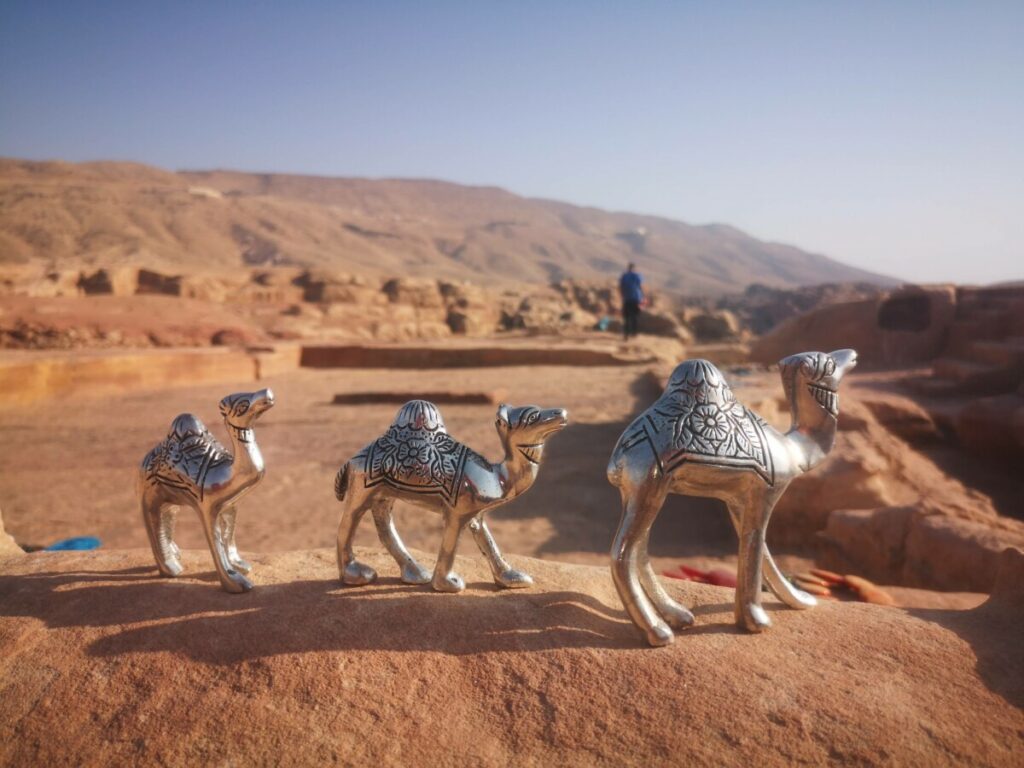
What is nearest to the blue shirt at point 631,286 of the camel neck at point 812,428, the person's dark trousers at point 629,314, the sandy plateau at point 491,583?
the person's dark trousers at point 629,314

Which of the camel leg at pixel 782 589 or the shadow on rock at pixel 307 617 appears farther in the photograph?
the camel leg at pixel 782 589

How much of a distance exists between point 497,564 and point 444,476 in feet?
1.72

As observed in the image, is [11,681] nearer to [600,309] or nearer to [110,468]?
[110,468]

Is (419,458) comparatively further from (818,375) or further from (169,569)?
(818,375)

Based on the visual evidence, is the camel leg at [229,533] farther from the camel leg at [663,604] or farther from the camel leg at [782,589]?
the camel leg at [782,589]

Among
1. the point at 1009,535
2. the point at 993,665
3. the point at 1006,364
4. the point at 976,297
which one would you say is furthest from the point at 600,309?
the point at 993,665

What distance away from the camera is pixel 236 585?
273 centimetres

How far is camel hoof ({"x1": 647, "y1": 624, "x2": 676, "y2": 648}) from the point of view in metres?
2.32

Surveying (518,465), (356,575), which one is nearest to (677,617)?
(518,465)

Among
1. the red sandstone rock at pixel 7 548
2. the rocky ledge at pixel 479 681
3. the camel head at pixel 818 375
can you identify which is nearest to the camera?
the rocky ledge at pixel 479 681

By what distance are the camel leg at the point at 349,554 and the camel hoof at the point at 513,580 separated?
0.54m

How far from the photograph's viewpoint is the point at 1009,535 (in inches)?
180

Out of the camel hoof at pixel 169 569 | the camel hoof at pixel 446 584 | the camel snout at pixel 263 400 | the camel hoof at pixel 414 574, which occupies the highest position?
the camel snout at pixel 263 400

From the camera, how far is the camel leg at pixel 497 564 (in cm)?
282
